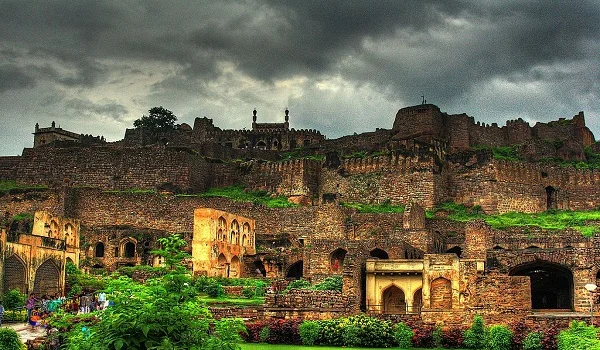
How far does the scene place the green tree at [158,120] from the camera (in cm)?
7319

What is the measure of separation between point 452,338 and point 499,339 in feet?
5.21

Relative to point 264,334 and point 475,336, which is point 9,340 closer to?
point 264,334

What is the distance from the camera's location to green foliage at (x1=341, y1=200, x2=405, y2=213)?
50531mm

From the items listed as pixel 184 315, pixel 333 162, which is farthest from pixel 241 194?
pixel 184 315

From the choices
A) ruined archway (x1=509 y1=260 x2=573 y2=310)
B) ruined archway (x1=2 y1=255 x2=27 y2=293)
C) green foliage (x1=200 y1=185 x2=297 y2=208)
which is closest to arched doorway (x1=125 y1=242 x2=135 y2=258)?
green foliage (x1=200 y1=185 x2=297 y2=208)

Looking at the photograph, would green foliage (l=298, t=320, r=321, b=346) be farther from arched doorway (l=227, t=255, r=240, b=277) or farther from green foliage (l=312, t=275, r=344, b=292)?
arched doorway (l=227, t=255, r=240, b=277)

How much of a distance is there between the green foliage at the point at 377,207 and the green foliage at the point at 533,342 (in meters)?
26.3

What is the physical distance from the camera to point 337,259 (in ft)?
139

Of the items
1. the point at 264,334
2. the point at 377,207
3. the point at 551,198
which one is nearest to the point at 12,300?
the point at 264,334

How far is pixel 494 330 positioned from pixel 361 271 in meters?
9.88

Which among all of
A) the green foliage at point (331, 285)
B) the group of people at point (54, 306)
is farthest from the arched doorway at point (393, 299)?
the group of people at point (54, 306)

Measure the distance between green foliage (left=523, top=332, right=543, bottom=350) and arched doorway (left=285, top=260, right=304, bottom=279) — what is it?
21906 millimetres

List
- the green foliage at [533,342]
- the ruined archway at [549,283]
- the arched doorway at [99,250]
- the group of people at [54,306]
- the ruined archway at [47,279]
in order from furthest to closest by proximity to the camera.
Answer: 1. the arched doorway at [99,250]
2. the ruined archway at [549,283]
3. the ruined archway at [47,279]
4. the group of people at [54,306]
5. the green foliage at [533,342]

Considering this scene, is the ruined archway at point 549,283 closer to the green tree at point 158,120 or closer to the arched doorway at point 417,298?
the arched doorway at point 417,298
